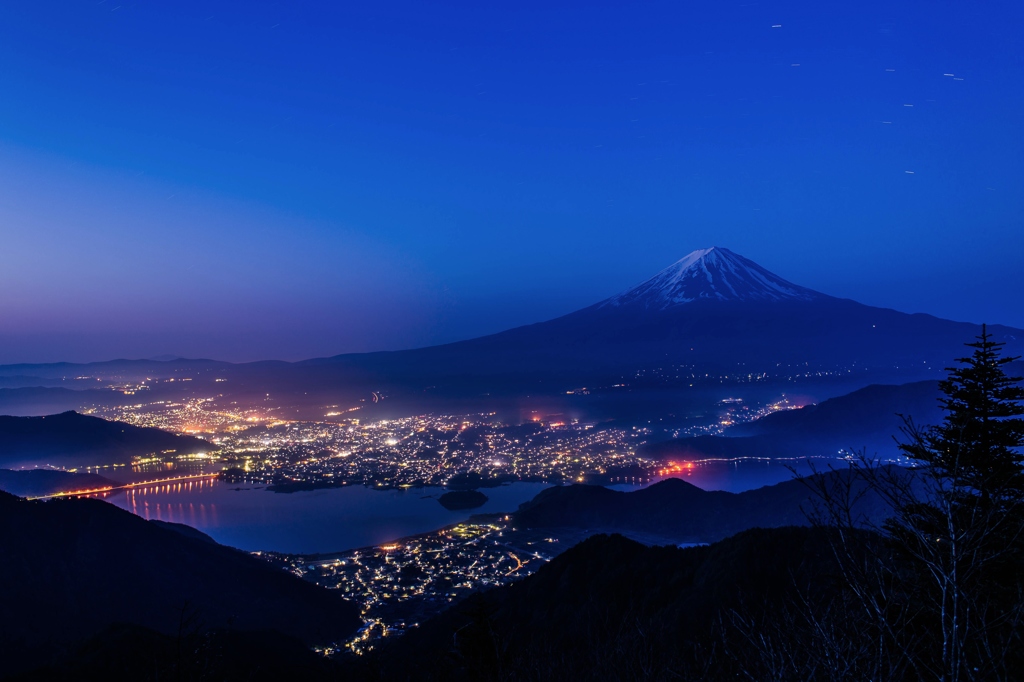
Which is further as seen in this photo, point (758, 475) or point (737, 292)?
point (737, 292)

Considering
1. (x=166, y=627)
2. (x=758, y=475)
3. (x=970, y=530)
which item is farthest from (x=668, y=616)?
(x=758, y=475)

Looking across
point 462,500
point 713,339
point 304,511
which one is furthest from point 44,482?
point 713,339

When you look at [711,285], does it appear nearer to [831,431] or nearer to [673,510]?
[831,431]

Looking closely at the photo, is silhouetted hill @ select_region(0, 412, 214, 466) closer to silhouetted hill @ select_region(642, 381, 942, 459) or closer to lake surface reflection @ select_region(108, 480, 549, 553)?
lake surface reflection @ select_region(108, 480, 549, 553)

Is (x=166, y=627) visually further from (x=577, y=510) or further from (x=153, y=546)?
(x=577, y=510)

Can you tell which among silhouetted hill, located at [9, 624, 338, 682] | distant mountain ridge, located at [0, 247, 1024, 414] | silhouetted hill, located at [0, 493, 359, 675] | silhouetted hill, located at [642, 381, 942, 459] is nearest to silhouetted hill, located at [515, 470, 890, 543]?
silhouetted hill, located at [0, 493, 359, 675]
